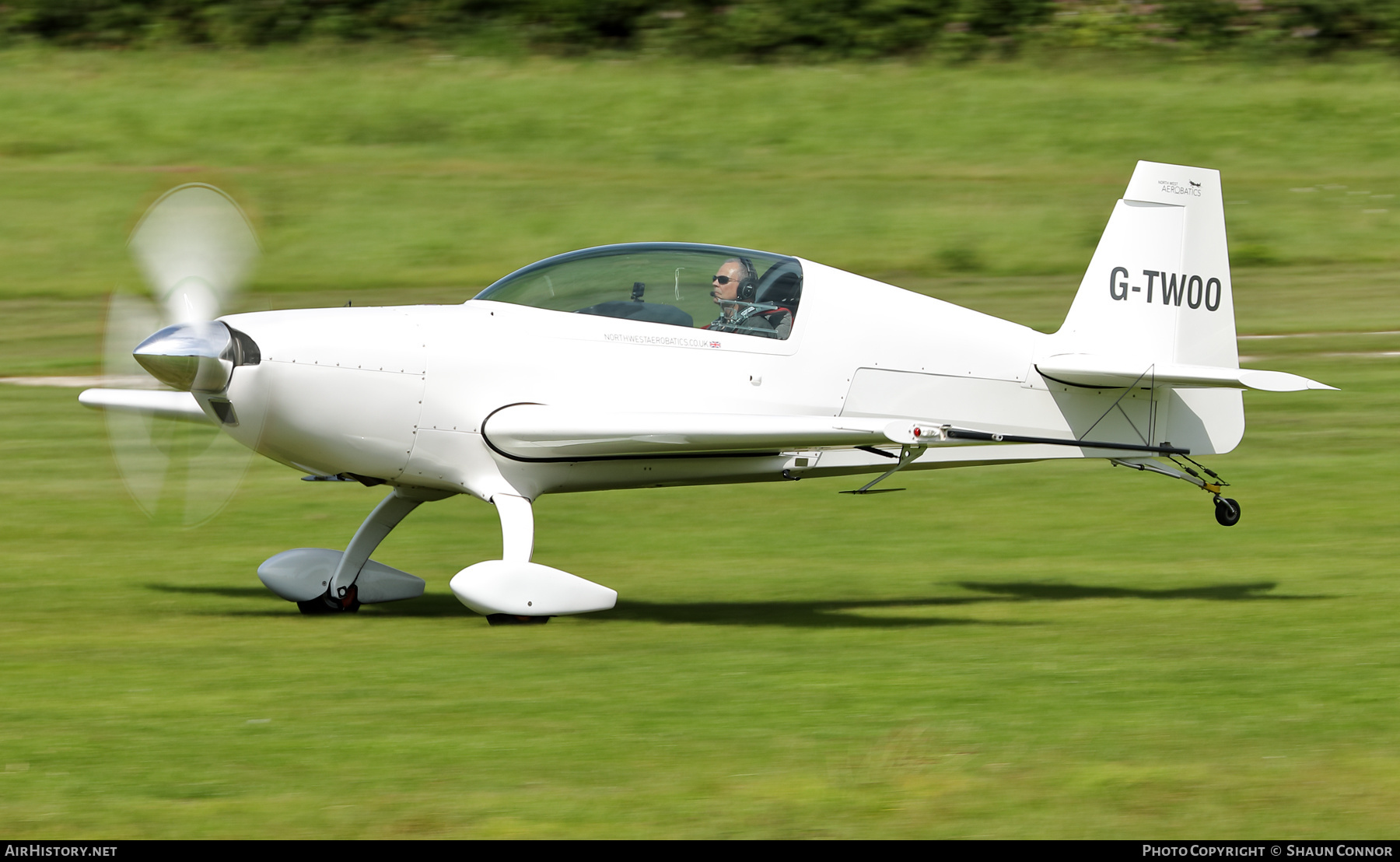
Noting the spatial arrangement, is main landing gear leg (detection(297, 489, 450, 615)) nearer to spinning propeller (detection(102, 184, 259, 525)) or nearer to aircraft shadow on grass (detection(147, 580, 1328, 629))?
aircraft shadow on grass (detection(147, 580, 1328, 629))

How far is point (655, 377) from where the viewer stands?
994 centimetres

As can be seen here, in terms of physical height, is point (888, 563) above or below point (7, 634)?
below

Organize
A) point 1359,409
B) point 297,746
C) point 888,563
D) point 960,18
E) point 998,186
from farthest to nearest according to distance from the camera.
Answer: point 960,18
point 998,186
point 1359,409
point 888,563
point 297,746

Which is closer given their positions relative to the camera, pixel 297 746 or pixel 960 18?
pixel 297 746

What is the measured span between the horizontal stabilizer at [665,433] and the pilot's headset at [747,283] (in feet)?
2.50

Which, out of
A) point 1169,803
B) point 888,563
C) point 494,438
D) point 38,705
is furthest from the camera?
point 888,563

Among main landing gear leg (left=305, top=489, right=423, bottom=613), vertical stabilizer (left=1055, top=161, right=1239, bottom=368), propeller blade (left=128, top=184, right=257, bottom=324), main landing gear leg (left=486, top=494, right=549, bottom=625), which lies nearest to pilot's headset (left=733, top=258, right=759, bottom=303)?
main landing gear leg (left=486, top=494, right=549, bottom=625)

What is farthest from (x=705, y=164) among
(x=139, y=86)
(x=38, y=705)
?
(x=38, y=705)

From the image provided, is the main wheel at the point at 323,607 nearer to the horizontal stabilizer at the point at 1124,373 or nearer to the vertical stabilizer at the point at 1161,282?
the horizontal stabilizer at the point at 1124,373

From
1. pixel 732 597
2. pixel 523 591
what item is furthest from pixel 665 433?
pixel 732 597

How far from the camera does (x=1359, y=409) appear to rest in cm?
1898

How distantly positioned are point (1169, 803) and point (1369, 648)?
335 cm

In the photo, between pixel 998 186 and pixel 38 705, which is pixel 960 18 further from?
pixel 38 705

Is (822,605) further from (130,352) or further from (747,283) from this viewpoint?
(130,352)
